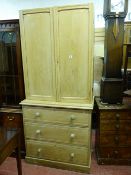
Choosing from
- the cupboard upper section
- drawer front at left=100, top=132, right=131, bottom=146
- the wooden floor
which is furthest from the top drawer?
the wooden floor

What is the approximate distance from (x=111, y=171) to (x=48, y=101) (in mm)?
1187

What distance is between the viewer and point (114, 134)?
88.4 inches

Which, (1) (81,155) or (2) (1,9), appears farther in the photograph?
(2) (1,9)

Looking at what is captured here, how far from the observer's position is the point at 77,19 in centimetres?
191

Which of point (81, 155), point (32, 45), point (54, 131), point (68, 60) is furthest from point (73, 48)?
point (81, 155)

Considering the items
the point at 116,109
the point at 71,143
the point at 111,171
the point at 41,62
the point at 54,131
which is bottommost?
the point at 111,171

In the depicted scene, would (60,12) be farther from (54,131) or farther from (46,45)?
(54,131)

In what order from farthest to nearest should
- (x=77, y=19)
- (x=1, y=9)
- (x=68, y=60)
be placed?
(x=1, y=9)
(x=68, y=60)
(x=77, y=19)

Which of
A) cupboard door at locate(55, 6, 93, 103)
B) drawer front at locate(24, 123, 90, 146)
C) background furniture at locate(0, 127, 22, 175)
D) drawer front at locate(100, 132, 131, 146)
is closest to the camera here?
background furniture at locate(0, 127, 22, 175)

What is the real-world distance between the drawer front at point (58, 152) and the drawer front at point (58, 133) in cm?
8

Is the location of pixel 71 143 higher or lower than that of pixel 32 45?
lower

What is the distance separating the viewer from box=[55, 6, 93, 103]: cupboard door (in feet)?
6.28

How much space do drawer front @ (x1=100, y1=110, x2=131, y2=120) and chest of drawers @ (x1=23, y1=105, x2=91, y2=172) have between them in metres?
0.25

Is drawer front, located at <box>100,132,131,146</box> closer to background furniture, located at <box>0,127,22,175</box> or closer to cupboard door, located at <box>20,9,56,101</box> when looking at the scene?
cupboard door, located at <box>20,9,56,101</box>
